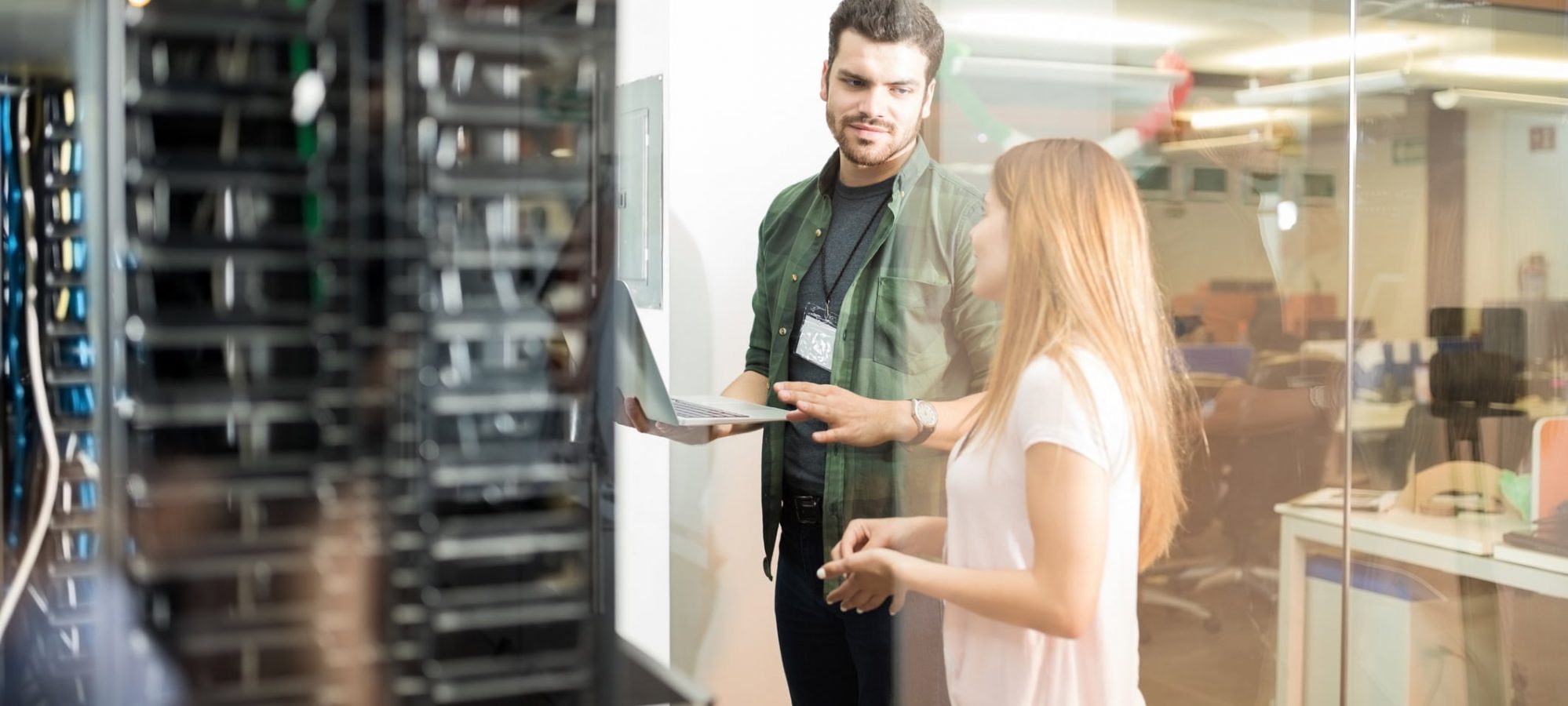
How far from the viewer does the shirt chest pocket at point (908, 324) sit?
1349mm

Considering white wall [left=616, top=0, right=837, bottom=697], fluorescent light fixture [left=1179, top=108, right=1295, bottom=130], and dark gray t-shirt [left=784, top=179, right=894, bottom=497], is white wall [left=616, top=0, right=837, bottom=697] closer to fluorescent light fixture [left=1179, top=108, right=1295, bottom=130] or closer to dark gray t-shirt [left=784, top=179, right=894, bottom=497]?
dark gray t-shirt [left=784, top=179, right=894, bottom=497]

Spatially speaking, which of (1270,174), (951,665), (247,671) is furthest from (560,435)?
(1270,174)

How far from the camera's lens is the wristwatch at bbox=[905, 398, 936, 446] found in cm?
135

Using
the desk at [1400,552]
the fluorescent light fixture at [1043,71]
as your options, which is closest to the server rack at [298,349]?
the fluorescent light fixture at [1043,71]

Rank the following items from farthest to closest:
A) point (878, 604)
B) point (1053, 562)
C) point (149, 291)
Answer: point (878, 604), point (1053, 562), point (149, 291)

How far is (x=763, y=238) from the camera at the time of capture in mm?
1309

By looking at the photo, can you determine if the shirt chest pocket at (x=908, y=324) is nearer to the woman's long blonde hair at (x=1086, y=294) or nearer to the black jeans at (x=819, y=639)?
the woman's long blonde hair at (x=1086, y=294)

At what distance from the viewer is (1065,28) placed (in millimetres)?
1368

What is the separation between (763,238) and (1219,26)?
1.98 feet

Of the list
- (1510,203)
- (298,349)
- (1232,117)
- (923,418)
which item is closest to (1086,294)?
(923,418)

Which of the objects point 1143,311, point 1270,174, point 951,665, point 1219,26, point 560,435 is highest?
point 1219,26

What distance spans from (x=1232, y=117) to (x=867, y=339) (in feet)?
1.69

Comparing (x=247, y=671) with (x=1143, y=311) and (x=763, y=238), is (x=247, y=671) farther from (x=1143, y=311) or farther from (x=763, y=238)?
(x=1143, y=311)

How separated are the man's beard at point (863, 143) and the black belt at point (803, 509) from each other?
38cm
